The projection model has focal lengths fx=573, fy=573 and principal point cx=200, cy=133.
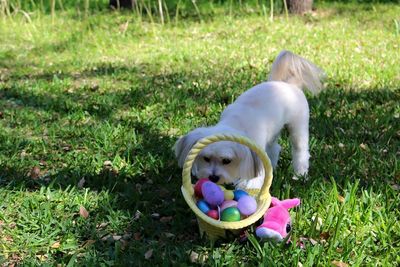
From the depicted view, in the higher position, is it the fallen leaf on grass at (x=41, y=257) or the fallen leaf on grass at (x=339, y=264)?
the fallen leaf on grass at (x=339, y=264)

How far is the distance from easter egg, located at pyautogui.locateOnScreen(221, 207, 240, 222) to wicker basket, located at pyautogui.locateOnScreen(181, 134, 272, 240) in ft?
0.20

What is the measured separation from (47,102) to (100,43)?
337 cm

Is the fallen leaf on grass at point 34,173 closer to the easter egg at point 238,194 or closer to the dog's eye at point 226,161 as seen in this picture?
the dog's eye at point 226,161

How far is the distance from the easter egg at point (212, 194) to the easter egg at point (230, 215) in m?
0.11

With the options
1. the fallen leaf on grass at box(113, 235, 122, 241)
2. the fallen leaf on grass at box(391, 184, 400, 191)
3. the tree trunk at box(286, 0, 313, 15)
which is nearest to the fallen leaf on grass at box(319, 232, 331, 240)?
the fallen leaf on grass at box(391, 184, 400, 191)

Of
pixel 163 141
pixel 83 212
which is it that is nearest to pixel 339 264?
pixel 83 212

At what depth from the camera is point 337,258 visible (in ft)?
10.2

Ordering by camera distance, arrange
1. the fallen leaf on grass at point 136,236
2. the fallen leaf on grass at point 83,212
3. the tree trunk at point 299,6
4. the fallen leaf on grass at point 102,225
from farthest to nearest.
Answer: the tree trunk at point 299,6, the fallen leaf on grass at point 83,212, the fallen leaf on grass at point 102,225, the fallen leaf on grass at point 136,236

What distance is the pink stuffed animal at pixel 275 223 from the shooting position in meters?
3.16

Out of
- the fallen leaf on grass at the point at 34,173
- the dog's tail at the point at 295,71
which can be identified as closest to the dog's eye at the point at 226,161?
the dog's tail at the point at 295,71

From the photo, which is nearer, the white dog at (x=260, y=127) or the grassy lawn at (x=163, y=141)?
the grassy lawn at (x=163, y=141)

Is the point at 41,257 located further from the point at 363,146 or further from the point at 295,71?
the point at 363,146

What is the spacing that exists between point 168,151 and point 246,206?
5.62 feet

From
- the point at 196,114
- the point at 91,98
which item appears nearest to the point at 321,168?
the point at 196,114
